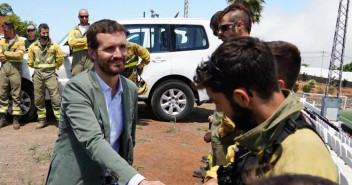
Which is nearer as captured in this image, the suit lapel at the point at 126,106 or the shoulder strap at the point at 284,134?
the shoulder strap at the point at 284,134

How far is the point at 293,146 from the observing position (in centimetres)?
117

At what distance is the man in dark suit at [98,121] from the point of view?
6.10 ft

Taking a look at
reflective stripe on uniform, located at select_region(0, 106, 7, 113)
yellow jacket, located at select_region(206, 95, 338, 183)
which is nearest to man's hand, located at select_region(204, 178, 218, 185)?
yellow jacket, located at select_region(206, 95, 338, 183)

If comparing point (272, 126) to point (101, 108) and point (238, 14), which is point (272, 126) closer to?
point (101, 108)

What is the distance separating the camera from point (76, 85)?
2.04 meters

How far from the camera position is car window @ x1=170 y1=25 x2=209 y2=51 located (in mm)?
7566

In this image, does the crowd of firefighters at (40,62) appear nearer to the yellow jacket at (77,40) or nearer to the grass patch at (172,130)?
the yellow jacket at (77,40)

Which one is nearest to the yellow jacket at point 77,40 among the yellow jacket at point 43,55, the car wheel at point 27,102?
the yellow jacket at point 43,55

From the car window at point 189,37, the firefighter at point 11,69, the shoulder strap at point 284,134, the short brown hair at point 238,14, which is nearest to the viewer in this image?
Answer: the shoulder strap at point 284,134

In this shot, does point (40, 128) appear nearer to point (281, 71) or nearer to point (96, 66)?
point (96, 66)

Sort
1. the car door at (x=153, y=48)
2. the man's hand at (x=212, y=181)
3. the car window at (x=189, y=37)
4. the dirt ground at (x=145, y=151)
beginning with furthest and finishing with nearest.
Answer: the car window at (x=189, y=37) < the car door at (x=153, y=48) < the dirt ground at (x=145, y=151) < the man's hand at (x=212, y=181)

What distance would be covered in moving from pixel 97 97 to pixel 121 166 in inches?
18.9

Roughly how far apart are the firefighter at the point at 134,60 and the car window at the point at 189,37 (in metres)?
0.97

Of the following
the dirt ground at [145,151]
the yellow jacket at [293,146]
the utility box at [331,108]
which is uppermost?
the yellow jacket at [293,146]
